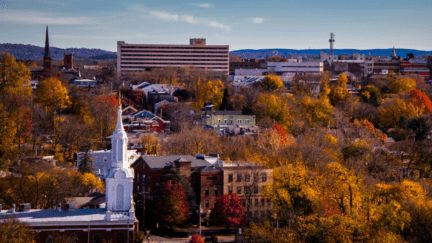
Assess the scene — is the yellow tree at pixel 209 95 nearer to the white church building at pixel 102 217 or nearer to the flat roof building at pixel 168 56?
the flat roof building at pixel 168 56

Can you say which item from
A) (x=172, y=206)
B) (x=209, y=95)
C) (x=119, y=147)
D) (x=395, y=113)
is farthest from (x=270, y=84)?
(x=119, y=147)

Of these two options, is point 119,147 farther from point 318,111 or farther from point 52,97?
point 318,111

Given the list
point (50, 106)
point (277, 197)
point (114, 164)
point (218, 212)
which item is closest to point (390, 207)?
point (277, 197)

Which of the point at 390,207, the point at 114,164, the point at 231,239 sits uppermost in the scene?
the point at 114,164

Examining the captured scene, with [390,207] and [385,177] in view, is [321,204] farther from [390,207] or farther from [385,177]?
[385,177]

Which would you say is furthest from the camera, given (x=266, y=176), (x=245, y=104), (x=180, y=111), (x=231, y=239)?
(x=245, y=104)

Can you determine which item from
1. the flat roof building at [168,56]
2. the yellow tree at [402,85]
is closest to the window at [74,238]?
the yellow tree at [402,85]
